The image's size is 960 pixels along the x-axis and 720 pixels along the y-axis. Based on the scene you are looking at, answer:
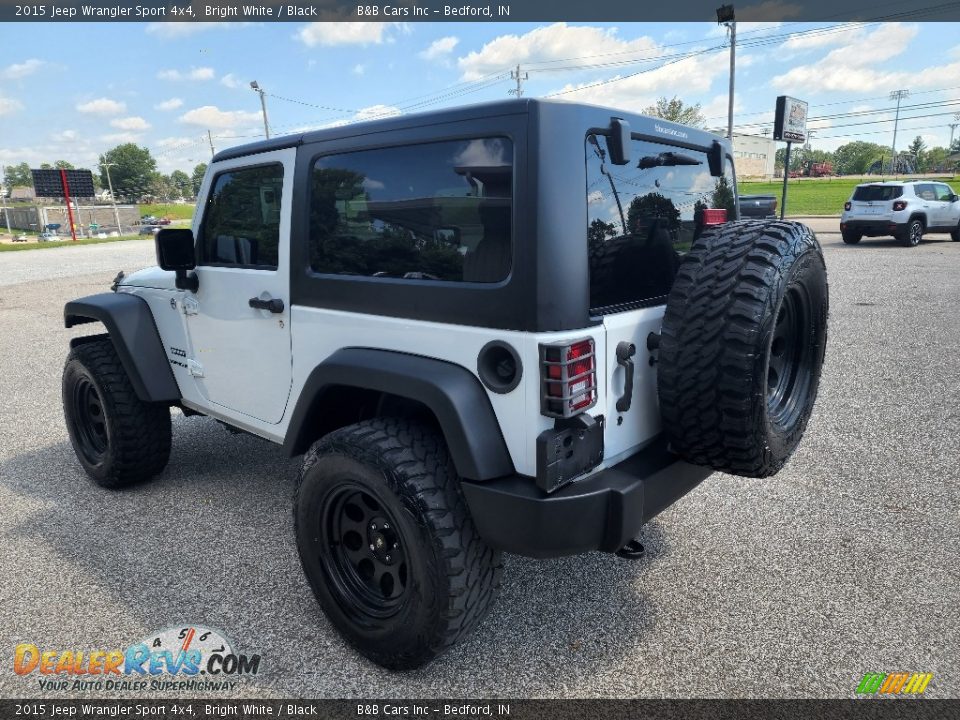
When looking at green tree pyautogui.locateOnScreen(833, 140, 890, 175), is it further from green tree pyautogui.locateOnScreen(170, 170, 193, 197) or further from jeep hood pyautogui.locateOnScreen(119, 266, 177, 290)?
jeep hood pyautogui.locateOnScreen(119, 266, 177, 290)

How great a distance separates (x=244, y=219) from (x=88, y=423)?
1998 millimetres

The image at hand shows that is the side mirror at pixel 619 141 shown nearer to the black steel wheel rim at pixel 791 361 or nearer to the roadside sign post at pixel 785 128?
the black steel wheel rim at pixel 791 361

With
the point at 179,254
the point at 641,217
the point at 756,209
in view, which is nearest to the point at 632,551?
the point at 641,217

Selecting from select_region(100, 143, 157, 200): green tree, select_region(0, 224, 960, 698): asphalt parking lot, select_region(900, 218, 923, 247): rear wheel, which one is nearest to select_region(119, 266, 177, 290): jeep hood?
select_region(0, 224, 960, 698): asphalt parking lot

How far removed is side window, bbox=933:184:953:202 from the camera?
1711cm

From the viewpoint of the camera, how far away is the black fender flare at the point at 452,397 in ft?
6.76

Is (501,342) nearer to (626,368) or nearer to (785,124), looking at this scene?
(626,368)

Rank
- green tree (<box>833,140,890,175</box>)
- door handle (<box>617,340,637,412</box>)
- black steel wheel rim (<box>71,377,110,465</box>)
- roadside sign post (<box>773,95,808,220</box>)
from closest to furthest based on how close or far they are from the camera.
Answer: door handle (<box>617,340,637,412</box>) → black steel wheel rim (<box>71,377,110,465</box>) → roadside sign post (<box>773,95,808,220</box>) → green tree (<box>833,140,890,175</box>)

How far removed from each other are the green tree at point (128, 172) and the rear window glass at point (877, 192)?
142 meters

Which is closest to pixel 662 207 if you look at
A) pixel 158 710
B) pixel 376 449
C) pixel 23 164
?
pixel 376 449

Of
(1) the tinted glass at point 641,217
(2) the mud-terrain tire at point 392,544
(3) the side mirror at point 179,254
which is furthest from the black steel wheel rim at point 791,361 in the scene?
(3) the side mirror at point 179,254

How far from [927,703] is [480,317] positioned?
199cm

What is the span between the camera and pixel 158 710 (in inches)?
89.1

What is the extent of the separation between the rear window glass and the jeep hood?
18.1 metres
